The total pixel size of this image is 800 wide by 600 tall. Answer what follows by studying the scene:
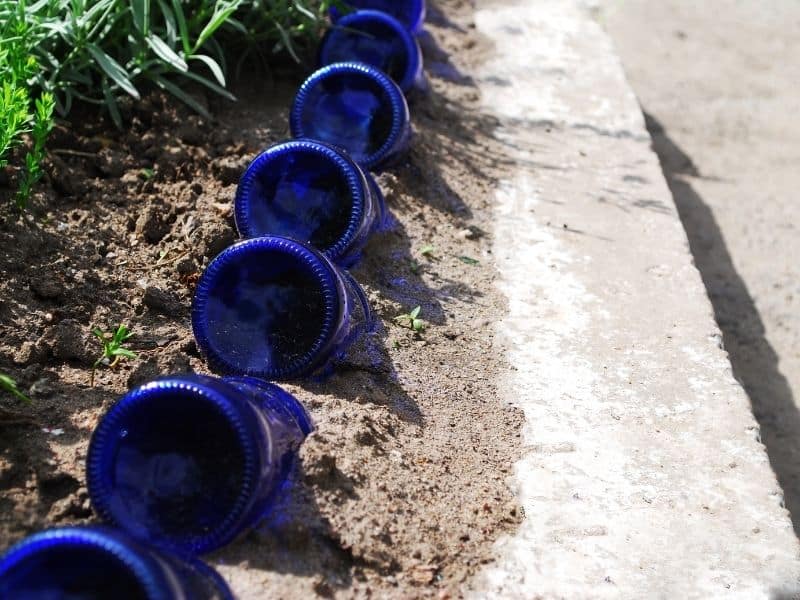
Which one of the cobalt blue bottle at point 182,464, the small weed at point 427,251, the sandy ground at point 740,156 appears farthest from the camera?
the sandy ground at point 740,156

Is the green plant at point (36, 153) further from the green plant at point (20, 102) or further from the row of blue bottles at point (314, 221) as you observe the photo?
the row of blue bottles at point (314, 221)

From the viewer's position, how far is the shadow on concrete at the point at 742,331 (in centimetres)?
342

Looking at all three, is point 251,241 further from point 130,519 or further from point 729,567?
point 729,567

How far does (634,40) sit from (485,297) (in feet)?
11.4

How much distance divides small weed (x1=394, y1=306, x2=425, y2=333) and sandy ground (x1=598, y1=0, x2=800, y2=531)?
1309 millimetres

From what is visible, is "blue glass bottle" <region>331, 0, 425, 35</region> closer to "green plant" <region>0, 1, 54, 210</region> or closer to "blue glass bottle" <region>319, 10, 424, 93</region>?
"blue glass bottle" <region>319, 10, 424, 93</region>

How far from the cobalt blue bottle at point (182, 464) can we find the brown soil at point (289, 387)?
93 millimetres

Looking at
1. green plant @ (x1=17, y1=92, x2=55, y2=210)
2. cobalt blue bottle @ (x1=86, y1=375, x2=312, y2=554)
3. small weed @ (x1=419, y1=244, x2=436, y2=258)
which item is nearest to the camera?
cobalt blue bottle @ (x1=86, y1=375, x2=312, y2=554)

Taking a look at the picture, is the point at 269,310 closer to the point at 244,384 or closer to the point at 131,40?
the point at 244,384

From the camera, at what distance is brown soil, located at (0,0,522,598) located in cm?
218

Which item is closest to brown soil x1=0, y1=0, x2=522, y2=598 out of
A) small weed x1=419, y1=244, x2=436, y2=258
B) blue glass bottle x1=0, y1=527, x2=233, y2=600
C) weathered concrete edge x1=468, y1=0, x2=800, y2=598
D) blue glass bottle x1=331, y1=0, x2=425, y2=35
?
small weed x1=419, y1=244, x2=436, y2=258

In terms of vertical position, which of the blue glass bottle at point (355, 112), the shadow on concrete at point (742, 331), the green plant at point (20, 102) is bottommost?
the shadow on concrete at point (742, 331)

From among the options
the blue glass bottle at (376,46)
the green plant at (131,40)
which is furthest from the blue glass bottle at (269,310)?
the blue glass bottle at (376,46)

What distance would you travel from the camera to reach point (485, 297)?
325cm
